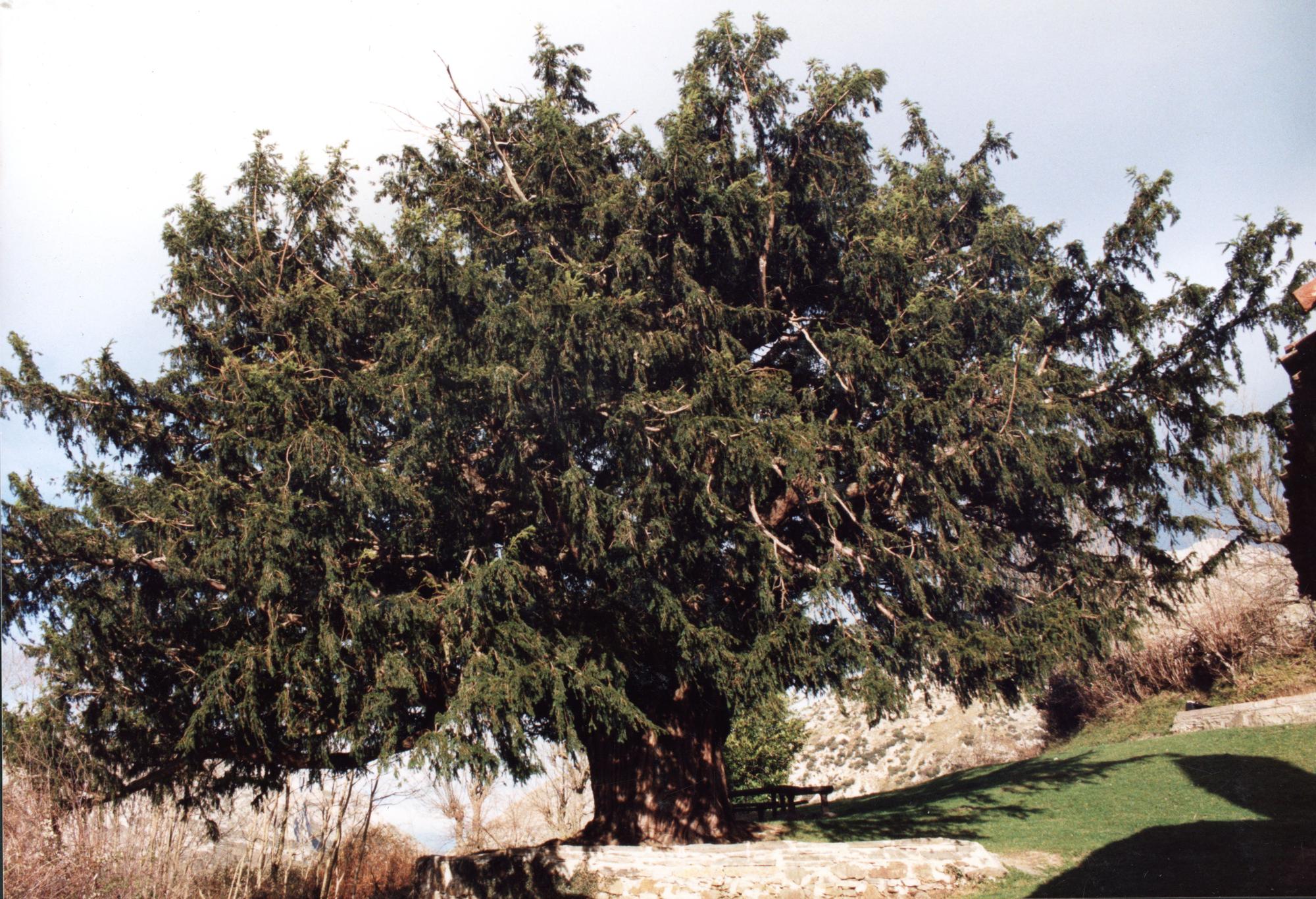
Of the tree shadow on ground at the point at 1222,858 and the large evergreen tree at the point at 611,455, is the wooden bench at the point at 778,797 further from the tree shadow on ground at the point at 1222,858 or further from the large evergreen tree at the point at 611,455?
the tree shadow on ground at the point at 1222,858

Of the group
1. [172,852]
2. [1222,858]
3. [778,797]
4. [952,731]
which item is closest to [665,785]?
[172,852]

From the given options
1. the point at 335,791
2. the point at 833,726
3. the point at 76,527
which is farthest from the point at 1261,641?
the point at 76,527

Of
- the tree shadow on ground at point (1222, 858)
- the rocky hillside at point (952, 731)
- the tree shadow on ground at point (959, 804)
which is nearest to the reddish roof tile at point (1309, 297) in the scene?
the tree shadow on ground at point (1222, 858)

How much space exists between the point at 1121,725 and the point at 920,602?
1483cm

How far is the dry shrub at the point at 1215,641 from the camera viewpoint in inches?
775

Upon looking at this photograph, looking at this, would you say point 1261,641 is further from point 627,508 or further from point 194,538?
point 194,538

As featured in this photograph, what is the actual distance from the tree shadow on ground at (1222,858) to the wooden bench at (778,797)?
22.2ft

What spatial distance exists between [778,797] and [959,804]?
460 cm

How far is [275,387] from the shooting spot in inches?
377

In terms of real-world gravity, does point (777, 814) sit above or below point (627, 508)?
below

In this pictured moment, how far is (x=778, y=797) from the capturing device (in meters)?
19.0

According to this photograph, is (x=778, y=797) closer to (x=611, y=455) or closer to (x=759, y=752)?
(x=759, y=752)

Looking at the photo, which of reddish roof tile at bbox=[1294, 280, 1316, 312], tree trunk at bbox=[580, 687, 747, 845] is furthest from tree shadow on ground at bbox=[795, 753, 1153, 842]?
reddish roof tile at bbox=[1294, 280, 1316, 312]

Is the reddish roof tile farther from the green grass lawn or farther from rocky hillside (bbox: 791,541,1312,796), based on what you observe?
rocky hillside (bbox: 791,541,1312,796)
